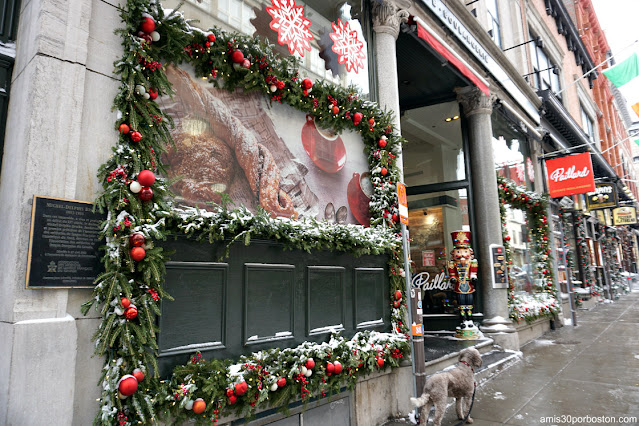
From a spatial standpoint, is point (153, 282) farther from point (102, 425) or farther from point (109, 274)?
point (102, 425)

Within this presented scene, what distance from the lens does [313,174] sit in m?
5.86

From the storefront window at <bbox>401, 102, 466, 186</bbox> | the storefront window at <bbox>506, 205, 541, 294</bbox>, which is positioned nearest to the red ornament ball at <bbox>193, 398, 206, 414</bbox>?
the storefront window at <bbox>401, 102, 466, 186</bbox>

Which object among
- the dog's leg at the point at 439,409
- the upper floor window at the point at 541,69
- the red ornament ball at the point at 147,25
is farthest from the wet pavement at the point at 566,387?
the upper floor window at the point at 541,69

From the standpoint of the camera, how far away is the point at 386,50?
23.9ft

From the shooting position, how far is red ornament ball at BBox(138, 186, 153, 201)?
3551 millimetres

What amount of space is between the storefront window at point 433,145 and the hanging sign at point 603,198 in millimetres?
12268

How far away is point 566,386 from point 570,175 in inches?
381

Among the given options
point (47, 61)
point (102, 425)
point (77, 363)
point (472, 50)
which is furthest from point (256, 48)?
point (472, 50)

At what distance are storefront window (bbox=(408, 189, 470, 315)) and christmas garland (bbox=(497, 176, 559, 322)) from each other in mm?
1313

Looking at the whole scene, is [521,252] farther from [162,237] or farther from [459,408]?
[162,237]

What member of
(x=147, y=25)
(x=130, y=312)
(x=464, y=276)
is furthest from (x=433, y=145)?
(x=130, y=312)

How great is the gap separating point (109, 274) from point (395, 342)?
13.6 feet

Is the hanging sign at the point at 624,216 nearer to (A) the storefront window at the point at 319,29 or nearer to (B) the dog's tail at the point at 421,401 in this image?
(A) the storefront window at the point at 319,29

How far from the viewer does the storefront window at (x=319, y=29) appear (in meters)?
4.82
